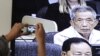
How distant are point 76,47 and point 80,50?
4 centimetres

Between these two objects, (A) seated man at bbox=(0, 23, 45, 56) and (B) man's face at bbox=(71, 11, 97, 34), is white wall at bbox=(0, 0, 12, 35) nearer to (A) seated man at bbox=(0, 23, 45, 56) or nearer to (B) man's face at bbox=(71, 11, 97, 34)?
(B) man's face at bbox=(71, 11, 97, 34)

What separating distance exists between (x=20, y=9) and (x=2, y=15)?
20cm

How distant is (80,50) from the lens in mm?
1731

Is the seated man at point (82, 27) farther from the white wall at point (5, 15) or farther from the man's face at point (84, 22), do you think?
the white wall at point (5, 15)

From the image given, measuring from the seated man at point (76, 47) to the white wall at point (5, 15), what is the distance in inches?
19.9

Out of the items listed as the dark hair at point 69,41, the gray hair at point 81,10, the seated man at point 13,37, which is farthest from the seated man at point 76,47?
the seated man at point 13,37

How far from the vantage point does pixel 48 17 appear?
6.00 feet

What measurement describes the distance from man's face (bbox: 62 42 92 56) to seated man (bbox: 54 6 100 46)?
7 cm

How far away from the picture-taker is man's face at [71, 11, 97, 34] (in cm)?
179

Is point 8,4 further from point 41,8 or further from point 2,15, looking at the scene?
point 41,8

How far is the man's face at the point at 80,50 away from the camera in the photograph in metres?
1.72

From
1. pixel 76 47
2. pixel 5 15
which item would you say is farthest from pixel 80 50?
pixel 5 15

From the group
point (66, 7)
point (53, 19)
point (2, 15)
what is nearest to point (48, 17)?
point (53, 19)

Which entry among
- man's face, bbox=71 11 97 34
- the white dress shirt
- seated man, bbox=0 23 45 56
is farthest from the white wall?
seated man, bbox=0 23 45 56
